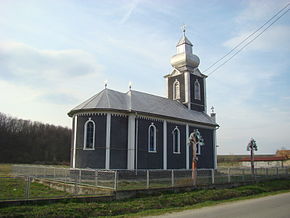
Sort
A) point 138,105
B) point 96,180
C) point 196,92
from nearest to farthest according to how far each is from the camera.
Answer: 1. point 96,180
2. point 138,105
3. point 196,92

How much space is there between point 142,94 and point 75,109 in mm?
7007

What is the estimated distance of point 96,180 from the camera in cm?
1397

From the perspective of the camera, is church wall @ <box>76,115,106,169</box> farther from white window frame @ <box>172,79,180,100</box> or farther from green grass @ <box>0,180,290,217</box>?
white window frame @ <box>172,79,180,100</box>

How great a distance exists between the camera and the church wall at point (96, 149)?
69.4ft

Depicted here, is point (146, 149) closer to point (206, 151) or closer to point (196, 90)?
point (206, 151)

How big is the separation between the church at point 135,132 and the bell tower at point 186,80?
1204 millimetres

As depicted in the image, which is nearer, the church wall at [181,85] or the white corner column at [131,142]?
the white corner column at [131,142]

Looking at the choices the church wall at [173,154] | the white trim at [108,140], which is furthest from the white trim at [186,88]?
the white trim at [108,140]

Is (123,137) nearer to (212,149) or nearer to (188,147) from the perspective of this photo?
(188,147)

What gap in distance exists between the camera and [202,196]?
14234mm

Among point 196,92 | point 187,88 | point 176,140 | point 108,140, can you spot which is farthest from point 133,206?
point 196,92

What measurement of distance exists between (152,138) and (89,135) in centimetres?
544

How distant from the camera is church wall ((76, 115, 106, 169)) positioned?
21.2m

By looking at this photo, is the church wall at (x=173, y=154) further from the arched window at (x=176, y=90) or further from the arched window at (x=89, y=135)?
the arched window at (x=89, y=135)
